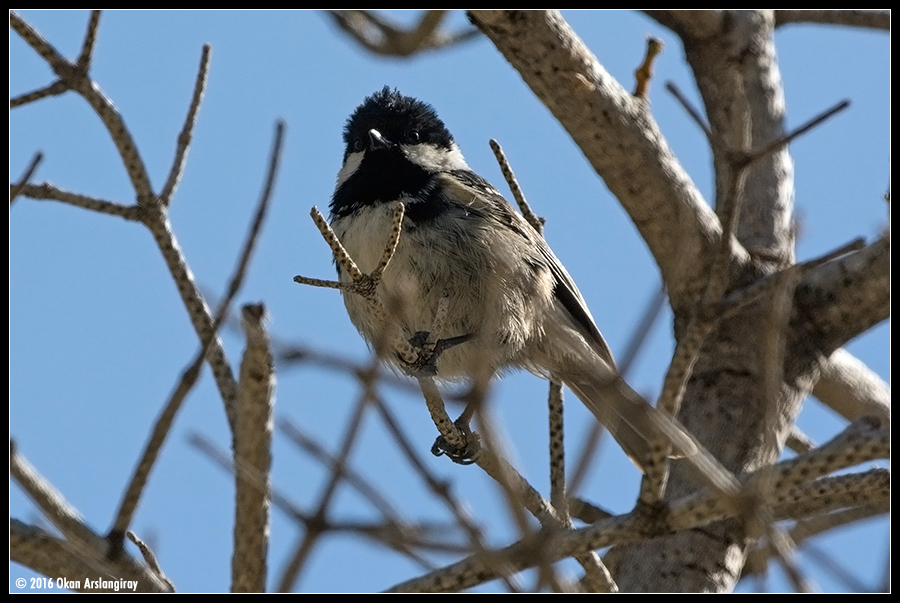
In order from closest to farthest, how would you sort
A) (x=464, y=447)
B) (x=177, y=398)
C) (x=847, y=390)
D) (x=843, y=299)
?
(x=177, y=398) < (x=464, y=447) < (x=843, y=299) < (x=847, y=390)

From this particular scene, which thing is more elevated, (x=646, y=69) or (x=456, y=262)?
(x=646, y=69)

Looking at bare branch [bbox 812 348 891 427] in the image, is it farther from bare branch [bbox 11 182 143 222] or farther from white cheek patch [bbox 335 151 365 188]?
bare branch [bbox 11 182 143 222]

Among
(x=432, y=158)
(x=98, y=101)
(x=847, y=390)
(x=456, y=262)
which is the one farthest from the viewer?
(x=847, y=390)

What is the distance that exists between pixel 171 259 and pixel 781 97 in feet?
10.8

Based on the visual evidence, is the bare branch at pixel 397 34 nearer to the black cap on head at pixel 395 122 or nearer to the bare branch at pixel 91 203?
the black cap on head at pixel 395 122

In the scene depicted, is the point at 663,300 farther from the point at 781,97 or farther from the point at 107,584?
the point at 781,97

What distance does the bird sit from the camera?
377cm

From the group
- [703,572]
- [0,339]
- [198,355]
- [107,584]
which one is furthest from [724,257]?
[0,339]

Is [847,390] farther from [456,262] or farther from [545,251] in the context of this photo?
[456,262]

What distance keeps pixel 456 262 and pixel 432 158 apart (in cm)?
84

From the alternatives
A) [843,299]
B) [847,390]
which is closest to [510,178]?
[843,299]

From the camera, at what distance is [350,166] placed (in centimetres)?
449

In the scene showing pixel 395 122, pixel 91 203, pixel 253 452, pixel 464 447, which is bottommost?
pixel 253 452

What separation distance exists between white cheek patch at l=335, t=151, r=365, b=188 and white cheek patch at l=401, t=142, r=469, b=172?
0.22m
